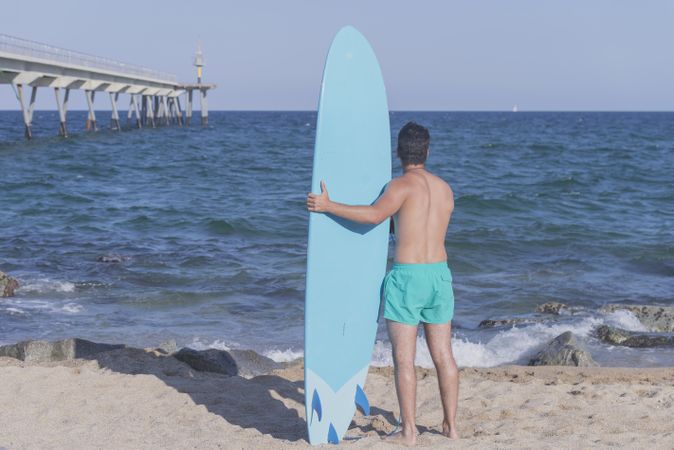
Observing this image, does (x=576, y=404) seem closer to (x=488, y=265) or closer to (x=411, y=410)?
(x=411, y=410)

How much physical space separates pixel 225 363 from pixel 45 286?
458cm

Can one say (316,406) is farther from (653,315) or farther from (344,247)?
(653,315)

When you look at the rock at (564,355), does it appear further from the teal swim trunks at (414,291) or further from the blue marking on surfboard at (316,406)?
the blue marking on surfboard at (316,406)

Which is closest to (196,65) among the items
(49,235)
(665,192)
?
(665,192)

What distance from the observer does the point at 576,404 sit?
5180 millimetres

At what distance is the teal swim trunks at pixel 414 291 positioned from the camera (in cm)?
417

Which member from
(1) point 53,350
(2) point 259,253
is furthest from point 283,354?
(2) point 259,253

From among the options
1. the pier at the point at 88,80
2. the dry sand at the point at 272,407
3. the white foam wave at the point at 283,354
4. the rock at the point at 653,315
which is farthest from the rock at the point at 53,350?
the pier at the point at 88,80

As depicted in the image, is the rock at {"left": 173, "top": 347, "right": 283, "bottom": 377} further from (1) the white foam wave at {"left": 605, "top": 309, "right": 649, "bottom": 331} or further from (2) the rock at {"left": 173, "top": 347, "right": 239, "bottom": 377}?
(1) the white foam wave at {"left": 605, "top": 309, "right": 649, "bottom": 331}

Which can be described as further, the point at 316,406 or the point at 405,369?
the point at 316,406

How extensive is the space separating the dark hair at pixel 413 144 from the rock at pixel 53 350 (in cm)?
346

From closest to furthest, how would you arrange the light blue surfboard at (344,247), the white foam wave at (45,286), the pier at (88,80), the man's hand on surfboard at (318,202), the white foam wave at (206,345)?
the man's hand on surfboard at (318,202) → the light blue surfboard at (344,247) → the white foam wave at (206,345) → the white foam wave at (45,286) → the pier at (88,80)

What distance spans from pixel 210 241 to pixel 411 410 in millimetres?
9686

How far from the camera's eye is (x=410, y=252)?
4211 millimetres
